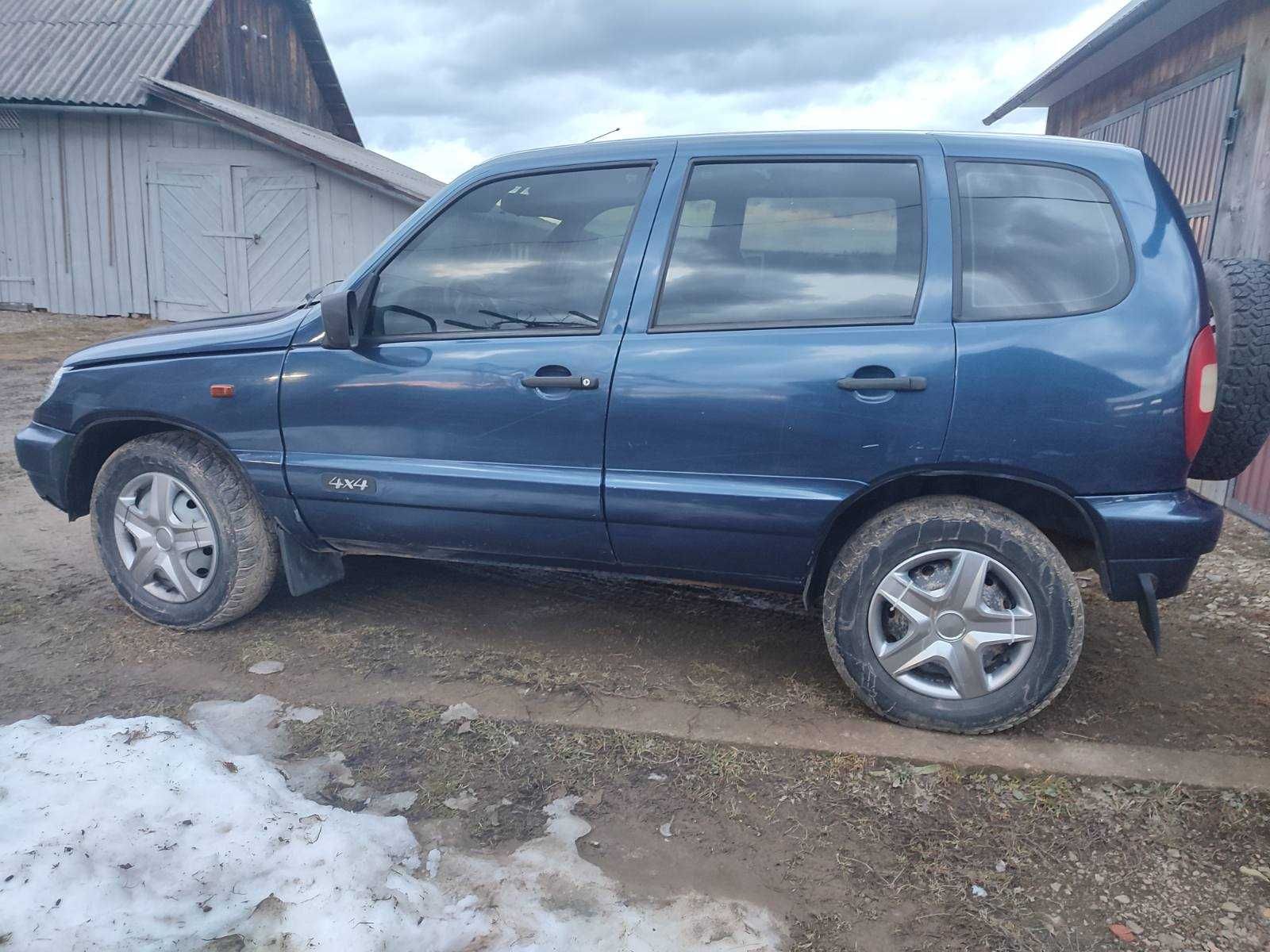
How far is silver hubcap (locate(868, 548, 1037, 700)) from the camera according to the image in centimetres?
299

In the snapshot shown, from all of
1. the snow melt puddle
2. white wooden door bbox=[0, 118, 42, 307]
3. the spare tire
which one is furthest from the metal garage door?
white wooden door bbox=[0, 118, 42, 307]

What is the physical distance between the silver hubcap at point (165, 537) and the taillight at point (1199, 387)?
3.36m

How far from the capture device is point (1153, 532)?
9.38 ft

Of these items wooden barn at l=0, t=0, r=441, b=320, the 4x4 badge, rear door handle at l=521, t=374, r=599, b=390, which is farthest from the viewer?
wooden barn at l=0, t=0, r=441, b=320

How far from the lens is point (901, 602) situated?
3.04 meters

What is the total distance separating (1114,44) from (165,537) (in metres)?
7.55

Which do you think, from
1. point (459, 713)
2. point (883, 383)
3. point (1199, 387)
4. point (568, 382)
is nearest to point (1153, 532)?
point (1199, 387)

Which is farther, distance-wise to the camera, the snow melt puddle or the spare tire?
the spare tire

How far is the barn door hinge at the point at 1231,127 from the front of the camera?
582 cm

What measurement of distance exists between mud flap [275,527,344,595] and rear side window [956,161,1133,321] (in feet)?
8.50

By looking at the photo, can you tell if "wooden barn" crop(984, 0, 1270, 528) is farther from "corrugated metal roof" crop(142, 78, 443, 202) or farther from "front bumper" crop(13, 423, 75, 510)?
"corrugated metal roof" crop(142, 78, 443, 202)

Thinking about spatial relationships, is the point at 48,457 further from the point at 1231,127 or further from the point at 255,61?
the point at 255,61

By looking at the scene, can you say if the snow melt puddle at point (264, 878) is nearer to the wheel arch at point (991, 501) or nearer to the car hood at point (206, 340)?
the wheel arch at point (991, 501)

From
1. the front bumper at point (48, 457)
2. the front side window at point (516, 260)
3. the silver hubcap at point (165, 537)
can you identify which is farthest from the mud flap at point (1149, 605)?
the front bumper at point (48, 457)
